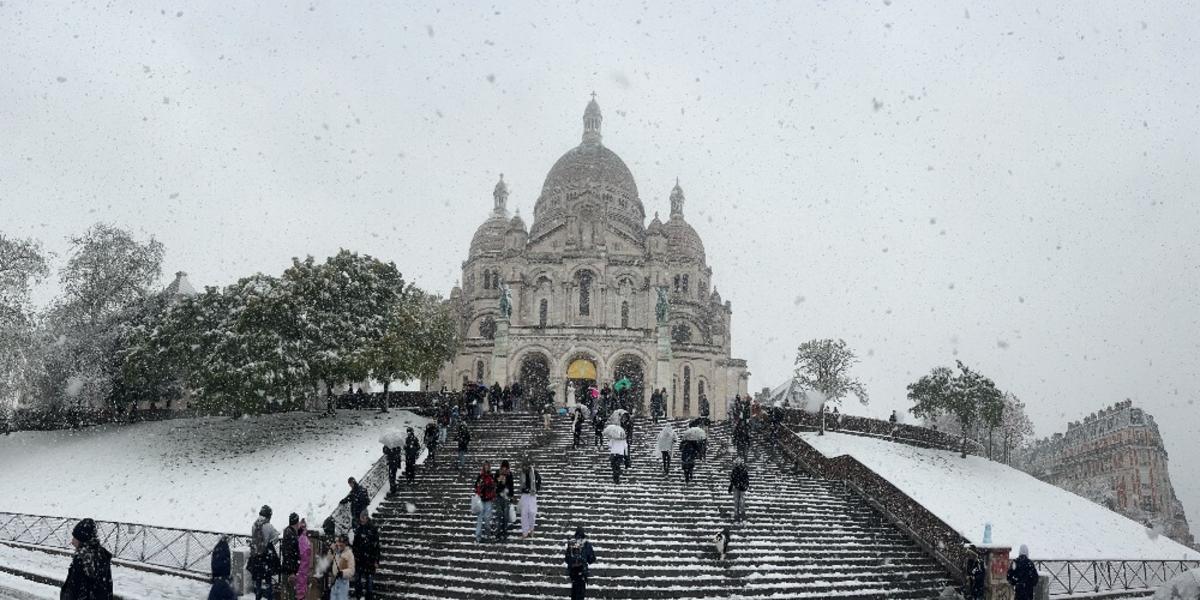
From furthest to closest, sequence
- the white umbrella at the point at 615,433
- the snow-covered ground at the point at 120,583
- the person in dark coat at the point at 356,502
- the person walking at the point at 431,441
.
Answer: the person walking at the point at 431,441
the white umbrella at the point at 615,433
the person in dark coat at the point at 356,502
the snow-covered ground at the point at 120,583

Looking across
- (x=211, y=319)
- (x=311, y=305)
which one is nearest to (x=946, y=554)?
(x=311, y=305)

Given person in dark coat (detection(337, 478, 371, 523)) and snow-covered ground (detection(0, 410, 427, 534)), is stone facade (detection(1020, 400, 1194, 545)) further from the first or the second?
person in dark coat (detection(337, 478, 371, 523))

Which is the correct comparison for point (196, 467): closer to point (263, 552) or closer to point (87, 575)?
point (263, 552)

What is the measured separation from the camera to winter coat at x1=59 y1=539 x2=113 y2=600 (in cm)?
753

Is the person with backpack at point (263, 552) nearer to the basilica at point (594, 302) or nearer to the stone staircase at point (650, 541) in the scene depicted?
the stone staircase at point (650, 541)

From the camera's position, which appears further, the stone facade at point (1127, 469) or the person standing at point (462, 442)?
the stone facade at point (1127, 469)

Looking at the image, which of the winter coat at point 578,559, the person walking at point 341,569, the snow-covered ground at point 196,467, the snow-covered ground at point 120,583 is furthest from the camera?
the snow-covered ground at point 196,467

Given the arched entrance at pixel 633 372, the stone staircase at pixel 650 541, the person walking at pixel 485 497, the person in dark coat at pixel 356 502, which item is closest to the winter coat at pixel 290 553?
the stone staircase at pixel 650 541

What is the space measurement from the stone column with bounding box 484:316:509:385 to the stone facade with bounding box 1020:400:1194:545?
4871 cm

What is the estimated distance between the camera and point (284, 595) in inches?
514

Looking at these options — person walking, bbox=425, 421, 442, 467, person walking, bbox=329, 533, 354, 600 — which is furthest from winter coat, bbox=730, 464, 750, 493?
person walking, bbox=329, 533, 354, 600

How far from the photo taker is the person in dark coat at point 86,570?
24.7 feet

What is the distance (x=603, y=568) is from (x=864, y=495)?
29.0ft

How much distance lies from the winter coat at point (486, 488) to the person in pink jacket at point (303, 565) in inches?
146
